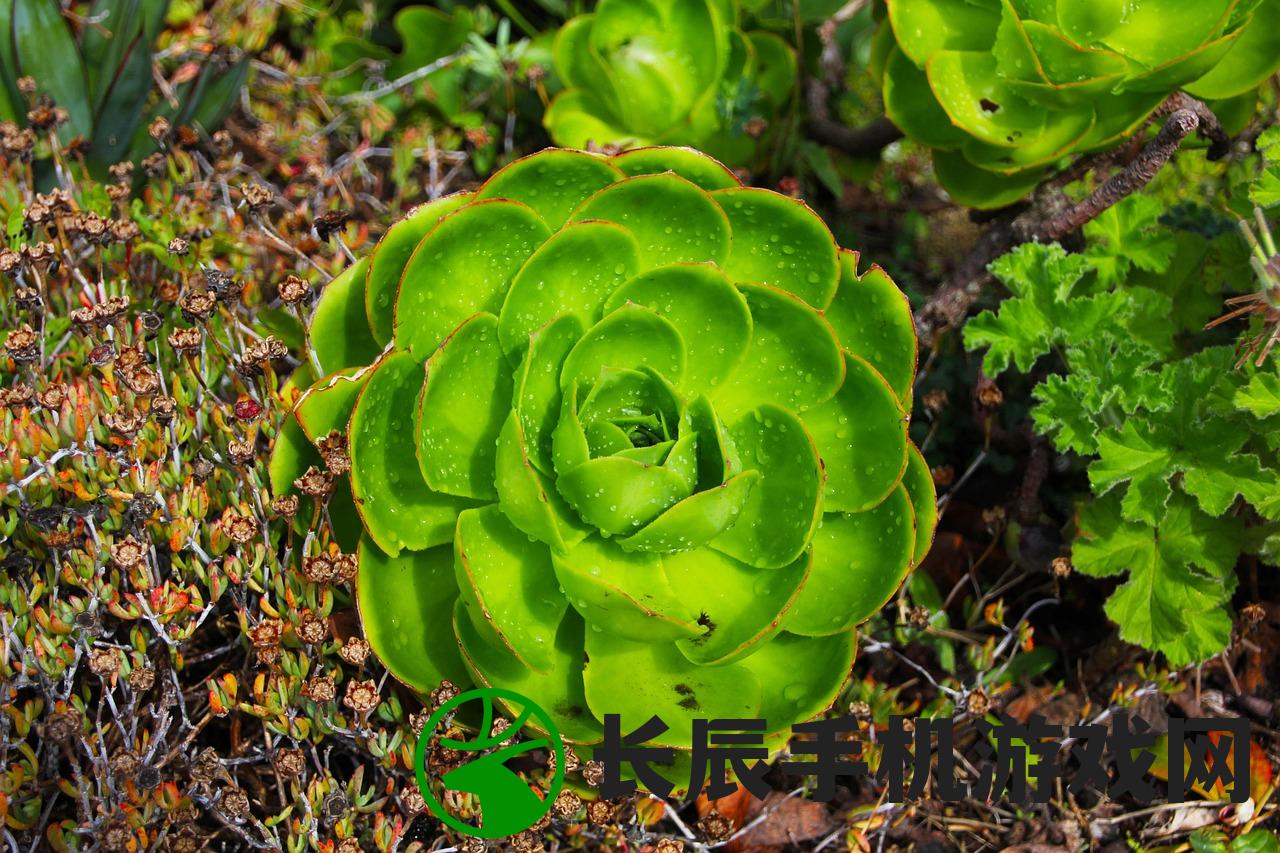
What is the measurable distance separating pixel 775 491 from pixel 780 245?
385 mm

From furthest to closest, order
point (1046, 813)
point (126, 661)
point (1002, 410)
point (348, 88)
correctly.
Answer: point (348, 88)
point (1002, 410)
point (1046, 813)
point (126, 661)

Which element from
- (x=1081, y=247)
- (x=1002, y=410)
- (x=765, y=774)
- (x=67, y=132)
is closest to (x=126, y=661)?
(x=765, y=774)

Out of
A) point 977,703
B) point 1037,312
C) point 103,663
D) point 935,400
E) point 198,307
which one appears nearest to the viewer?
point 103,663

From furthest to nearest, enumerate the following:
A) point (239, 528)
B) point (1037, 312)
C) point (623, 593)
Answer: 1. point (1037, 312)
2. point (239, 528)
3. point (623, 593)

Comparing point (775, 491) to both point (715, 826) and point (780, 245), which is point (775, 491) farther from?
point (715, 826)

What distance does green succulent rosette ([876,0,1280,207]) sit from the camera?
194 centimetres

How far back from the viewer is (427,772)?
1746 mm

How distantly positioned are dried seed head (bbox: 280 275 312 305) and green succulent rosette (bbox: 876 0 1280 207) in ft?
3.74

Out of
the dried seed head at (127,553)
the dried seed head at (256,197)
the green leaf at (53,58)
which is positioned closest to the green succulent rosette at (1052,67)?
the dried seed head at (256,197)

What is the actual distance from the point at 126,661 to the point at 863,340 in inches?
47.3

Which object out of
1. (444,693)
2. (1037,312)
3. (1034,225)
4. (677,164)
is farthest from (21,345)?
(1034,225)

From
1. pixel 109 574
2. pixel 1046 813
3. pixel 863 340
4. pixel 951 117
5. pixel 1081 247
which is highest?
pixel 951 117

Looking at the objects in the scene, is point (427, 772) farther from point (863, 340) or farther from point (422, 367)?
point (863, 340)

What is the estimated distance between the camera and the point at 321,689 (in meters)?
1.62
